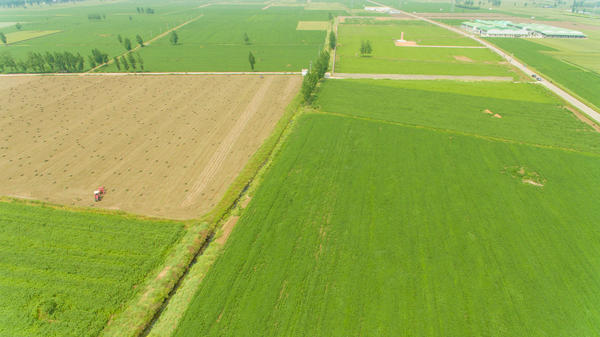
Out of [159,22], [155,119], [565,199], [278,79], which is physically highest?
[159,22]

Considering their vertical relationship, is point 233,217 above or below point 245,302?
above

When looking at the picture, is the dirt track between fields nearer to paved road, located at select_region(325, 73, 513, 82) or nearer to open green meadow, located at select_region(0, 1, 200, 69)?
paved road, located at select_region(325, 73, 513, 82)

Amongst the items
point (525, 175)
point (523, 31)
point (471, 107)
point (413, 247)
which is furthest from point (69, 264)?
point (523, 31)

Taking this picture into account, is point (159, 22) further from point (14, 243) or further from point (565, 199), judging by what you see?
point (565, 199)

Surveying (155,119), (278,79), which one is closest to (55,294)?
(155,119)

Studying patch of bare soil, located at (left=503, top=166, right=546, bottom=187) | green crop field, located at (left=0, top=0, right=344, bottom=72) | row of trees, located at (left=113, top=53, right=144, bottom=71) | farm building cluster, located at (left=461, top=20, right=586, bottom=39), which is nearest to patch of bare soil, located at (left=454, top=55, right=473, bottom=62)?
green crop field, located at (left=0, top=0, right=344, bottom=72)

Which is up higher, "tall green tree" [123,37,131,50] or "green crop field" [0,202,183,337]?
"tall green tree" [123,37,131,50]

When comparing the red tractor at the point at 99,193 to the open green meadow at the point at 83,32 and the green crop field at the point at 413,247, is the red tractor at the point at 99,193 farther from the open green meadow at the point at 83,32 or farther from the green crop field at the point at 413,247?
the open green meadow at the point at 83,32
